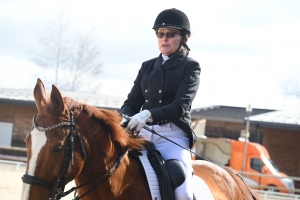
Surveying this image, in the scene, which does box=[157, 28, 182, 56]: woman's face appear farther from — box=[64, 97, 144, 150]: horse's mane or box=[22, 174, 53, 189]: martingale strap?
box=[22, 174, 53, 189]: martingale strap

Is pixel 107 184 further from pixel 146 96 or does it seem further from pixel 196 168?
pixel 196 168

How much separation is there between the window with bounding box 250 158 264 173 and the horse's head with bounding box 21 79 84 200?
18.1 metres

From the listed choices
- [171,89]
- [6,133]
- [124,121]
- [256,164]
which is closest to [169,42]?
[171,89]

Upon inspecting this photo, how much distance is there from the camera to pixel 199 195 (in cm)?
461

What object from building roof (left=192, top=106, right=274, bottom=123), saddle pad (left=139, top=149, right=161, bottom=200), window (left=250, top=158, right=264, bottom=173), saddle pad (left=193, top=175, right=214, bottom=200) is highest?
saddle pad (left=139, top=149, right=161, bottom=200)

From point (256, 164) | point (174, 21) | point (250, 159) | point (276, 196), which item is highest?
point (174, 21)

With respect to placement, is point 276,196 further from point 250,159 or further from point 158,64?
point 158,64

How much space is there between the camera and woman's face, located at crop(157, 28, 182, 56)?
4695 mm

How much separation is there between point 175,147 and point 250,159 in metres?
17.3

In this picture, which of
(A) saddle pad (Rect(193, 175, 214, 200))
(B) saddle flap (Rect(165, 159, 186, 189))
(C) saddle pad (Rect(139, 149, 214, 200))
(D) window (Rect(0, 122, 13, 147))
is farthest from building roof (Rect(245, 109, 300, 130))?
(B) saddle flap (Rect(165, 159, 186, 189))

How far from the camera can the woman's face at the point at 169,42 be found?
470cm

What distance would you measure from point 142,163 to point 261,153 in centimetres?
1761

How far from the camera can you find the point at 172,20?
15.3ft

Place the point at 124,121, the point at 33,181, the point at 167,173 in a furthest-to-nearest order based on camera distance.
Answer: the point at 124,121, the point at 167,173, the point at 33,181
